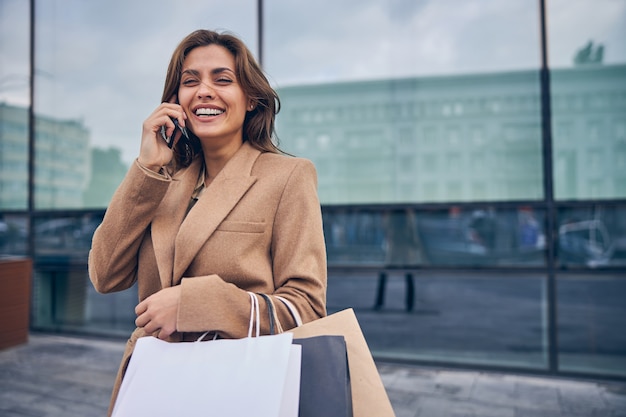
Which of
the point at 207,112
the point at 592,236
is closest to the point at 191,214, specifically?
the point at 207,112

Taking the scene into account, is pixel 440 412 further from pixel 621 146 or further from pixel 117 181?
pixel 117 181

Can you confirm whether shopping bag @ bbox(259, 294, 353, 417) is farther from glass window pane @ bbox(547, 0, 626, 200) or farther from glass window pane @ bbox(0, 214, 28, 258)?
glass window pane @ bbox(0, 214, 28, 258)

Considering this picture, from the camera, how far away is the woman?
1.16m

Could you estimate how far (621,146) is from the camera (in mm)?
4230

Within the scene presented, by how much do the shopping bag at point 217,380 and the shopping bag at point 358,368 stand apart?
0.33ft

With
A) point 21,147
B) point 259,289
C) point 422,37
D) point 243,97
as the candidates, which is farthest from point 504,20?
point 21,147

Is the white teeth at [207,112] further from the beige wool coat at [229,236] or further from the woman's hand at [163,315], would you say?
the woman's hand at [163,315]

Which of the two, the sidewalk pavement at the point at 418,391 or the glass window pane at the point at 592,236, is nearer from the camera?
the sidewalk pavement at the point at 418,391

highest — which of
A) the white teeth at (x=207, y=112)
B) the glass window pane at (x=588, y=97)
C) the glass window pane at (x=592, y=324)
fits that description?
the glass window pane at (x=588, y=97)

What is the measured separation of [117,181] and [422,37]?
12.2 feet

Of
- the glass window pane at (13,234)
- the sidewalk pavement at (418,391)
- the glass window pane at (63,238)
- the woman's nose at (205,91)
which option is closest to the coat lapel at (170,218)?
the woman's nose at (205,91)

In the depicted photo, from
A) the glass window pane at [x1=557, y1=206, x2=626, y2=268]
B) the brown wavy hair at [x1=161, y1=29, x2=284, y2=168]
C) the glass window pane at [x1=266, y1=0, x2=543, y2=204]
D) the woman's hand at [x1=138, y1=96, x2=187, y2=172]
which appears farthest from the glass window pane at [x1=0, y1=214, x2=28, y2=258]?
the glass window pane at [x1=557, y1=206, x2=626, y2=268]

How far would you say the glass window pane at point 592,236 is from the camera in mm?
4121

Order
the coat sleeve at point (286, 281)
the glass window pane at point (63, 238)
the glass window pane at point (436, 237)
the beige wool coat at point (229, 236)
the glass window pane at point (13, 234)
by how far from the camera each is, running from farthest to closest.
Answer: the glass window pane at point (13, 234)
the glass window pane at point (63, 238)
the glass window pane at point (436, 237)
the beige wool coat at point (229, 236)
the coat sleeve at point (286, 281)
